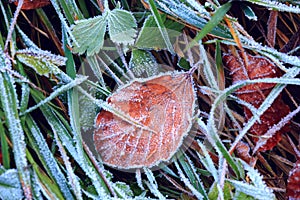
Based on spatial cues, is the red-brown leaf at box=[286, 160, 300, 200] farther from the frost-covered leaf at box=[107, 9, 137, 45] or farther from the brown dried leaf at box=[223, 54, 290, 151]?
the frost-covered leaf at box=[107, 9, 137, 45]

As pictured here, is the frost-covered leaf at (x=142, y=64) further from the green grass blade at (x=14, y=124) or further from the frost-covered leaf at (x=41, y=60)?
the green grass blade at (x=14, y=124)

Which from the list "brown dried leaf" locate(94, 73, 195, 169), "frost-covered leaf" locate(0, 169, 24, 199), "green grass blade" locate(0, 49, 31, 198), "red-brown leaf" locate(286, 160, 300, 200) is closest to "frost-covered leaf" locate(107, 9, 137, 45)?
"brown dried leaf" locate(94, 73, 195, 169)

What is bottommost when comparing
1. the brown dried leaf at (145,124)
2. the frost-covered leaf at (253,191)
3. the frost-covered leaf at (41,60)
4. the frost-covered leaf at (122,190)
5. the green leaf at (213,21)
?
the frost-covered leaf at (253,191)

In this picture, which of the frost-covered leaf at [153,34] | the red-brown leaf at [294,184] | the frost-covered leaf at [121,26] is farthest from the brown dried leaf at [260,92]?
the frost-covered leaf at [121,26]

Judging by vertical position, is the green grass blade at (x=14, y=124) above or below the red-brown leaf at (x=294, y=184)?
above

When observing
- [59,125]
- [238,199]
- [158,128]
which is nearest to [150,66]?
[158,128]

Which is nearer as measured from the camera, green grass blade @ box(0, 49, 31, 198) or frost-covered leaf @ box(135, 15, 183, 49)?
Result: green grass blade @ box(0, 49, 31, 198)

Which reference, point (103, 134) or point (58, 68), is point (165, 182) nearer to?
point (103, 134)

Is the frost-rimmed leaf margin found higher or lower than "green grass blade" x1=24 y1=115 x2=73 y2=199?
higher
